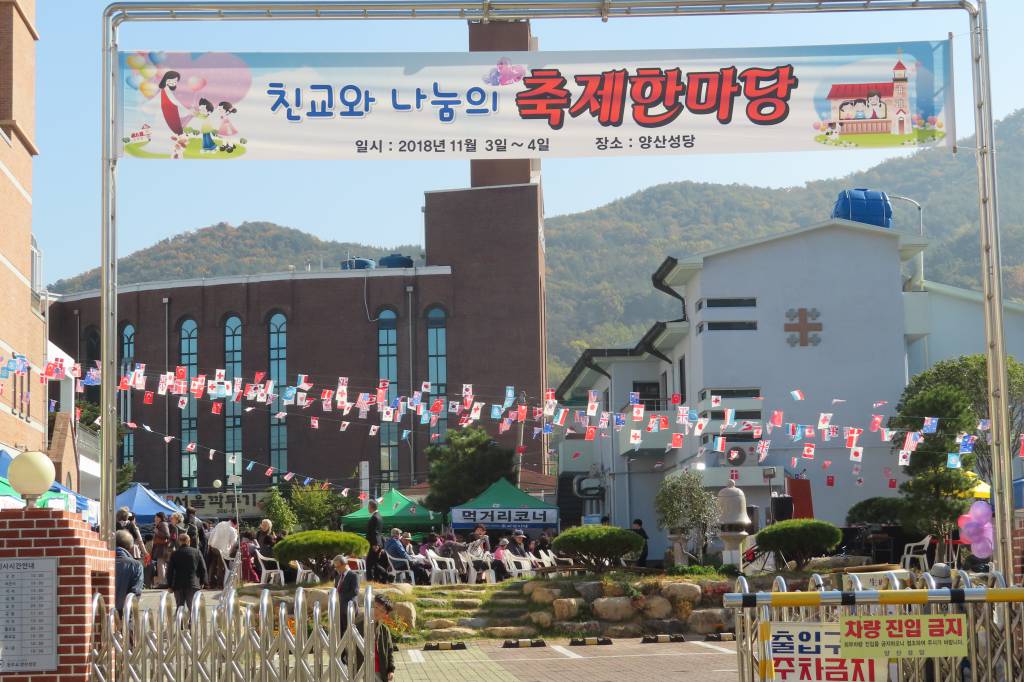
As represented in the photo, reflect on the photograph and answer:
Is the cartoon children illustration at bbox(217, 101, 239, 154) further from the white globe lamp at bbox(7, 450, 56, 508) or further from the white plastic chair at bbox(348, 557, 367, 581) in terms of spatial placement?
the white plastic chair at bbox(348, 557, 367, 581)

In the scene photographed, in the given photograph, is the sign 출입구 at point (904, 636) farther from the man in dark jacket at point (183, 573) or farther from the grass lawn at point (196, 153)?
the man in dark jacket at point (183, 573)

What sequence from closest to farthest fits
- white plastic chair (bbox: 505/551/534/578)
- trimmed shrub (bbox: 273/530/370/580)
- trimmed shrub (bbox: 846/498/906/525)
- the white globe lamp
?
the white globe lamp, trimmed shrub (bbox: 273/530/370/580), white plastic chair (bbox: 505/551/534/578), trimmed shrub (bbox: 846/498/906/525)

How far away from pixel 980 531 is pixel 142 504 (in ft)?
68.7

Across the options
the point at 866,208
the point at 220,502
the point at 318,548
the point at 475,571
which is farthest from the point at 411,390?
the point at 318,548

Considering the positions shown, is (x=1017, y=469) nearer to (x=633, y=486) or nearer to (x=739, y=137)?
(x=633, y=486)

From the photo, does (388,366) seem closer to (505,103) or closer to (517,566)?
(517,566)

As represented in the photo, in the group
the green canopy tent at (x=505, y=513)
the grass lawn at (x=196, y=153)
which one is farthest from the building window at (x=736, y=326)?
the grass lawn at (x=196, y=153)

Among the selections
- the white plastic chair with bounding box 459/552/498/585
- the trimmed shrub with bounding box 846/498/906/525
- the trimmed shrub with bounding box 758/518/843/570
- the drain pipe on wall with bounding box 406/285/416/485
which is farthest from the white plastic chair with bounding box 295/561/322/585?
the drain pipe on wall with bounding box 406/285/416/485

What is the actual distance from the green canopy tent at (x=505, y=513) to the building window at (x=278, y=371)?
4514 cm

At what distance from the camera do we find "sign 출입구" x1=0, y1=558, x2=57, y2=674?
424 inches

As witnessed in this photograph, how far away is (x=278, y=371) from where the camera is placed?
79.9 m

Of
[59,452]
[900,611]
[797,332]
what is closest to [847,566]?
[900,611]

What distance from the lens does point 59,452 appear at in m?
41.0

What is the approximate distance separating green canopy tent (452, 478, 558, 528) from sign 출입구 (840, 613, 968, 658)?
25859 mm
